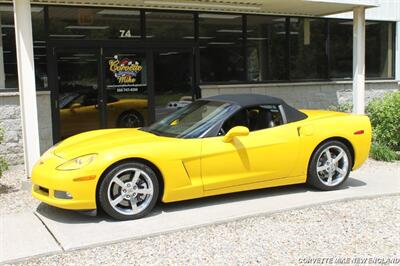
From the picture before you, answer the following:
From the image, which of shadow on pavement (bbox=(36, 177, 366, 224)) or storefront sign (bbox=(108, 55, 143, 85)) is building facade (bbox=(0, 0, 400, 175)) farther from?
shadow on pavement (bbox=(36, 177, 366, 224))

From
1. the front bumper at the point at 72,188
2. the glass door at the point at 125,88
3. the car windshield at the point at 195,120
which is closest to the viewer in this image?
the front bumper at the point at 72,188

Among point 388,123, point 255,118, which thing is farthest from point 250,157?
point 388,123

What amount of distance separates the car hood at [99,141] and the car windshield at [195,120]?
9.7 inches

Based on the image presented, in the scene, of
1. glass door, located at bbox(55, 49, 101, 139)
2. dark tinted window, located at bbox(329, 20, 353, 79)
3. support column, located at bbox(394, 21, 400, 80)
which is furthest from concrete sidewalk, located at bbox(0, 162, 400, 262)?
support column, located at bbox(394, 21, 400, 80)

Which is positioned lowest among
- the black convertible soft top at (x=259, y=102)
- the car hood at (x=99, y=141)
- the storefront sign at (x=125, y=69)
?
the car hood at (x=99, y=141)

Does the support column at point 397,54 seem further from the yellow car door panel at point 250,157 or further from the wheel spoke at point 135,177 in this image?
the wheel spoke at point 135,177

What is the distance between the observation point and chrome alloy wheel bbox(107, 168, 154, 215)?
18.0 ft

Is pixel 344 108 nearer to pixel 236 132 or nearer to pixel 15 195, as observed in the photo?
pixel 236 132

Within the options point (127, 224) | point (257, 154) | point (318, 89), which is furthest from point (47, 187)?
point (318, 89)

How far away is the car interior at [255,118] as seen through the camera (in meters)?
6.26

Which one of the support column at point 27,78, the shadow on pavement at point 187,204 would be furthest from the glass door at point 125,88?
the shadow on pavement at point 187,204

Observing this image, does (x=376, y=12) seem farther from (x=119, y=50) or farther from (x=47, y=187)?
(x=47, y=187)

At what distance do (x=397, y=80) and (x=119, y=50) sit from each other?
8165mm

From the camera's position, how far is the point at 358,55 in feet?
36.9
